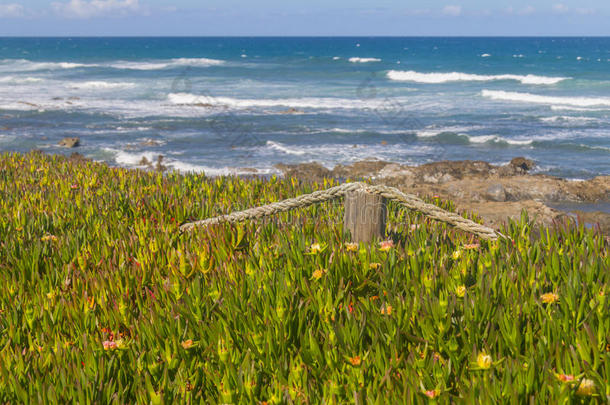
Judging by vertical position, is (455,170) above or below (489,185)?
below

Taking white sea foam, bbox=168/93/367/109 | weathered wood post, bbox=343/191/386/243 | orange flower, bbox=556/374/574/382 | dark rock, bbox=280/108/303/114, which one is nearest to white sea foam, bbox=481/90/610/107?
white sea foam, bbox=168/93/367/109

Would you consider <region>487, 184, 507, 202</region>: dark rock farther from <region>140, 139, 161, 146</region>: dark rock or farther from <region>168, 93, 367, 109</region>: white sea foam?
<region>168, 93, 367, 109</region>: white sea foam

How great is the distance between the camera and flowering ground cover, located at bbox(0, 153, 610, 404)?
244 cm

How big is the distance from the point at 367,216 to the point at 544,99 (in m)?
36.9

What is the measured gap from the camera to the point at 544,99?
37.6 meters

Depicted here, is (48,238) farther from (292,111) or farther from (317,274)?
(292,111)

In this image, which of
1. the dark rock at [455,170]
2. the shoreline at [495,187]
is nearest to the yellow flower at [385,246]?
the shoreline at [495,187]

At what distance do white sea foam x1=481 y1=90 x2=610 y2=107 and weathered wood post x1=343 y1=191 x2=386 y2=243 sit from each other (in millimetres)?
34060

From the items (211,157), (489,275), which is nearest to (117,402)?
(489,275)

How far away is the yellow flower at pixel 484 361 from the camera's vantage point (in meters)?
2.42

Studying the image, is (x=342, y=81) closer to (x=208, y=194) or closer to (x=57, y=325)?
(x=208, y=194)

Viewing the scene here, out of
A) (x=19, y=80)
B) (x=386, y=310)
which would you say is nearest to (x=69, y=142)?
(x=386, y=310)

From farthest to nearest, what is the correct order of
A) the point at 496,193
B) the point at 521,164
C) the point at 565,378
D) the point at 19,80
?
the point at 19,80 < the point at 521,164 < the point at 496,193 < the point at 565,378

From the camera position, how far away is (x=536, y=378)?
2334 millimetres
